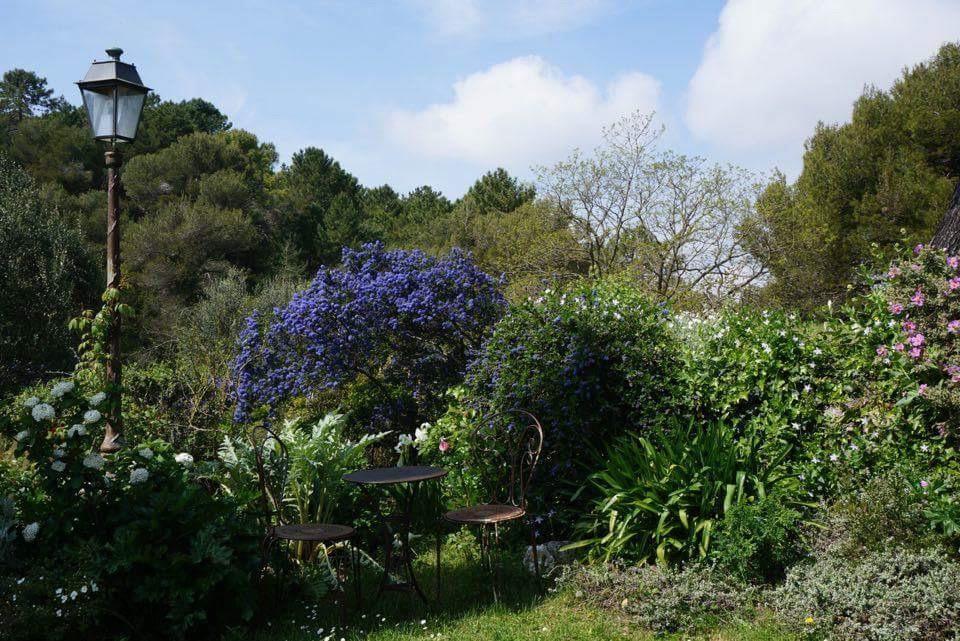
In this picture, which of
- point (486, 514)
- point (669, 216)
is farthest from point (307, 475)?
point (669, 216)

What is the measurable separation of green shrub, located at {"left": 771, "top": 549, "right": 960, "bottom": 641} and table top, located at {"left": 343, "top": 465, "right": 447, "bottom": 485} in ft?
6.33

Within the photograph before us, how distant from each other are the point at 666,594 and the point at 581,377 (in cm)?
181

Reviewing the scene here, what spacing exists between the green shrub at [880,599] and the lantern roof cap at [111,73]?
5.39 metres

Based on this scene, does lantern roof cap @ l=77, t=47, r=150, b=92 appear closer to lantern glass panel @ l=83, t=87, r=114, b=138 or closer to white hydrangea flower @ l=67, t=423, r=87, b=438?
lantern glass panel @ l=83, t=87, r=114, b=138

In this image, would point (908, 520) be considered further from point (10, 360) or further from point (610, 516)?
point (10, 360)

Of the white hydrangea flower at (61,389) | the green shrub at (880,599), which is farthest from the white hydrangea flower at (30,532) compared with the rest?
the green shrub at (880,599)

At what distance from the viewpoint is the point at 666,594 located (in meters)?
3.96

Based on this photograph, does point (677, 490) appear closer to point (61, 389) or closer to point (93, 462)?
point (93, 462)

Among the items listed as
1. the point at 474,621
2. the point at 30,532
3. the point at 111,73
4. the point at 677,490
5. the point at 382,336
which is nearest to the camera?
the point at 30,532

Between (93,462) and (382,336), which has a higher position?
(382,336)

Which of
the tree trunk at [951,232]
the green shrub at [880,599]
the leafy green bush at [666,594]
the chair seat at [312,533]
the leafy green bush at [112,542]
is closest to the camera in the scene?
the green shrub at [880,599]

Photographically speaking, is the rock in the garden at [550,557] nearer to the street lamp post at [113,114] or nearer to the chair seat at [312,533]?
the chair seat at [312,533]

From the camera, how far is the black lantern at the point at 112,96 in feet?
17.9

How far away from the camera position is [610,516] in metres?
4.71
